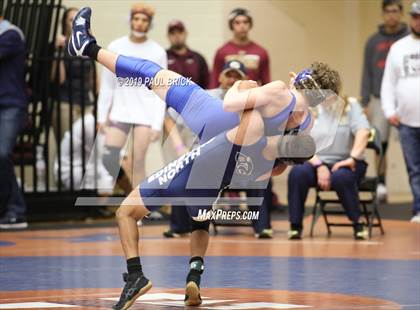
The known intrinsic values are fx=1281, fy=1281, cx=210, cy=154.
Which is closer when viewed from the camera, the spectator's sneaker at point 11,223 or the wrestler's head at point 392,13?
the spectator's sneaker at point 11,223

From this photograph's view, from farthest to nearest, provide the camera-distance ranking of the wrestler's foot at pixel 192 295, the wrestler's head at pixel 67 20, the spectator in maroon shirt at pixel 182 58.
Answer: the spectator in maroon shirt at pixel 182 58
the wrestler's head at pixel 67 20
the wrestler's foot at pixel 192 295

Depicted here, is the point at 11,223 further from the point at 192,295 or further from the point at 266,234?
the point at 192,295

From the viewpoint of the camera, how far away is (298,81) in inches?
324

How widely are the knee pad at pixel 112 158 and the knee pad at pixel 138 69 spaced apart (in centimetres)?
493

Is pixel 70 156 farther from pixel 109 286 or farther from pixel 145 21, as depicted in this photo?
pixel 109 286

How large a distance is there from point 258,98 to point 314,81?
1.50 feet

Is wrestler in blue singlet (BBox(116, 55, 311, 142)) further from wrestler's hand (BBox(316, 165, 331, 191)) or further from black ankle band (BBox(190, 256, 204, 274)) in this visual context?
wrestler's hand (BBox(316, 165, 331, 191))

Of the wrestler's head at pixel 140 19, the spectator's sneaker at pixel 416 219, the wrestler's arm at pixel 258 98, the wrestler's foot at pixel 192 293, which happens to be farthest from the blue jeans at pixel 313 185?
the wrestler's foot at pixel 192 293

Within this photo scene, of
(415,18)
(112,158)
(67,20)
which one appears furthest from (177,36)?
(415,18)

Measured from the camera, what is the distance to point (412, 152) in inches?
576

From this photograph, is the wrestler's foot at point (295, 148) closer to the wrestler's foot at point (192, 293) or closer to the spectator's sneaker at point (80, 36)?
the wrestler's foot at point (192, 293)

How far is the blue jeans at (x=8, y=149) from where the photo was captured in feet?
45.5

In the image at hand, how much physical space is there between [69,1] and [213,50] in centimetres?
261

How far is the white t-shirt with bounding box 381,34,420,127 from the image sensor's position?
14.4 meters
